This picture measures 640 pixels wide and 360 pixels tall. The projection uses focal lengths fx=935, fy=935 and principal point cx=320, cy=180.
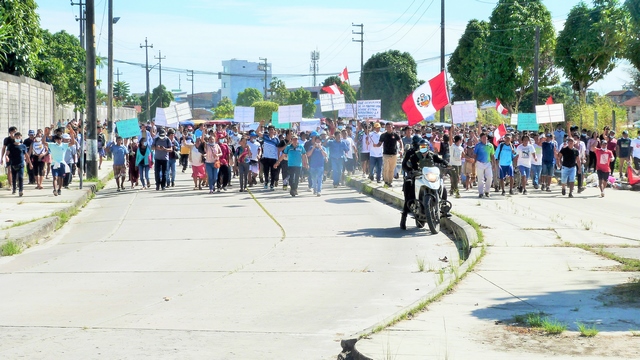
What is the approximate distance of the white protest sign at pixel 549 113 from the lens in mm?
33938

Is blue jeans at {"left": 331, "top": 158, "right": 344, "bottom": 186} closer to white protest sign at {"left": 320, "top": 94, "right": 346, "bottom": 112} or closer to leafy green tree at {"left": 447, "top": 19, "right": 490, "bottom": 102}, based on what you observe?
white protest sign at {"left": 320, "top": 94, "right": 346, "bottom": 112}

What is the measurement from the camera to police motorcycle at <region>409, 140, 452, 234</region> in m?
16.3

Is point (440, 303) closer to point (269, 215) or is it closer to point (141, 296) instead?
point (141, 296)

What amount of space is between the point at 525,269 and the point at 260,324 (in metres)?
4.09

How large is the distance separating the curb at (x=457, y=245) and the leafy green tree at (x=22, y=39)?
14915 millimetres

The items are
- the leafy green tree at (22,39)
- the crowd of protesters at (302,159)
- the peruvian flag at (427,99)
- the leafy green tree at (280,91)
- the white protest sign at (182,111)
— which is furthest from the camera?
the leafy green tree at (280,91)

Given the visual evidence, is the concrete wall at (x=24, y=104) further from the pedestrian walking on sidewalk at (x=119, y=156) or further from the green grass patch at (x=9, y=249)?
the green grass patch at (x=9, y=249)

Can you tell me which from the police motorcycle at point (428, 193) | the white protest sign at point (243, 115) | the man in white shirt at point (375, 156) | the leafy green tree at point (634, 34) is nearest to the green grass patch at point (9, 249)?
the police motorcycle at point (428, 193)

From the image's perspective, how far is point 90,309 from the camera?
30.9ft

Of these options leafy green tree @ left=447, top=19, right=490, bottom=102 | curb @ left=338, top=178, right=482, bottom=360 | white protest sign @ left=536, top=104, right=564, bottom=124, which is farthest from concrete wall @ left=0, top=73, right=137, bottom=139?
leafy green tree @ left=447, top=19, right=490, bottom=102

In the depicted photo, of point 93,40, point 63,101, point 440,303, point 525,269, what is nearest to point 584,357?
point 440,303

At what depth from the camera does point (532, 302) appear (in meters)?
9.06

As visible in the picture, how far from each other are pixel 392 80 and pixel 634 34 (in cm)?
9121

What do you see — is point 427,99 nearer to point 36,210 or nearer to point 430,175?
point 430,175
